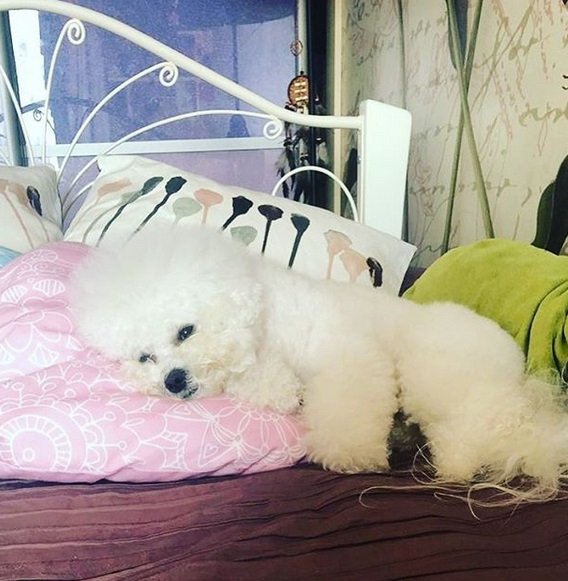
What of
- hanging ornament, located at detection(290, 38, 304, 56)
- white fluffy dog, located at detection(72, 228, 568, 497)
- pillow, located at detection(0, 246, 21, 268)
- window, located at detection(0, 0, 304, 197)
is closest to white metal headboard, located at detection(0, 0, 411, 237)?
white fluffy dog, located at detection(72, 228, 568, 497)

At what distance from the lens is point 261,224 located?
1.45 metres

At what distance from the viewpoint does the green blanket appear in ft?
3.42

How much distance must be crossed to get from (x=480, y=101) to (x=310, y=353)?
2.98 ft

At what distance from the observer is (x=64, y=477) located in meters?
0.86

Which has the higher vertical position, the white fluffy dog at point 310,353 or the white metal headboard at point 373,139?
the white metal headboard at point 373,139

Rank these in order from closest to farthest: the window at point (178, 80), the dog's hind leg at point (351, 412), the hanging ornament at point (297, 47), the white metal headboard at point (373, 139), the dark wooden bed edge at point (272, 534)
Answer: the dark wooden bed edge at point (272, 534) → the dog's hind leg at point (351, 412) → the white metal headboard at point (373, 139) → the window at point (178, 80) → the hanging ornament at point (297, 47)

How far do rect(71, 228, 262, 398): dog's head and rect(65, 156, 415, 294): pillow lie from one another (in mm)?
345

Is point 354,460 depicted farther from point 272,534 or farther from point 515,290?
point 515,290

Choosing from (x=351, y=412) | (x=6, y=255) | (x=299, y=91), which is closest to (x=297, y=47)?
(x=299, y=91)

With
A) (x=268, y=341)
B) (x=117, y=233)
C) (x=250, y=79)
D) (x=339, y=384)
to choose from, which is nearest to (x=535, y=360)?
(x=339, y=384)

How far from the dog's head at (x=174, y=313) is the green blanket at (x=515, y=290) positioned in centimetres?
44

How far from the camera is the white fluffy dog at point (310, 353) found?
924mm

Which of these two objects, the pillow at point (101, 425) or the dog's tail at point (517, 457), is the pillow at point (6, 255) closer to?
the pillow at point (101, 425)

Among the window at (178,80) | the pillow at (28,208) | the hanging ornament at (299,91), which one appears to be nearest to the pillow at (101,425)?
the pillow at (28,208)
